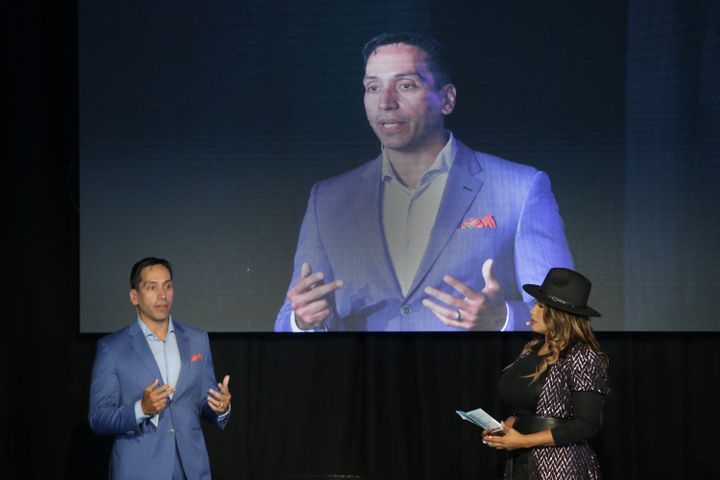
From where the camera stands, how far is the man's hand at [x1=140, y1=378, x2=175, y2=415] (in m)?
2.76

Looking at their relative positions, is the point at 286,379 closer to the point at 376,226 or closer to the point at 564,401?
the point at 376,226

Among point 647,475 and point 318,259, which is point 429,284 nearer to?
point 318,259

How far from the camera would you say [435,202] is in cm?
447

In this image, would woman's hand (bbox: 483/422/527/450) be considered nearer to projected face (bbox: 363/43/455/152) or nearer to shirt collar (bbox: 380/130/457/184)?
shirt collar (bbox: 380/130/457/184)

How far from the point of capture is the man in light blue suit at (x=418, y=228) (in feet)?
14.5

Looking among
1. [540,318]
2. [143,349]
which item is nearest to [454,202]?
[540,318]

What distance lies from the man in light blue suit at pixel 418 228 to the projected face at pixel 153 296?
1.52 meters

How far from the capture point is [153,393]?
277 cm

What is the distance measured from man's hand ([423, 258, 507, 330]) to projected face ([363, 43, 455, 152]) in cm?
76

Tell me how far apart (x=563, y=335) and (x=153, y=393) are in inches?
54.2

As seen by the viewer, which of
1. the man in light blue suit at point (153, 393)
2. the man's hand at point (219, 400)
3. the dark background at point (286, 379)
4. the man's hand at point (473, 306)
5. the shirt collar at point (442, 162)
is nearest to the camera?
the man in light blue suit at point (153, 393)

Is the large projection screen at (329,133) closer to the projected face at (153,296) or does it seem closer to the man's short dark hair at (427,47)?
the man's short dark hair at (427,47)

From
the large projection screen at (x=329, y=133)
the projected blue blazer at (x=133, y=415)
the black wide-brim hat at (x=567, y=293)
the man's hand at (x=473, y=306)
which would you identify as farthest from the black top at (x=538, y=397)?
the large projection screen at (x=329, y=133)

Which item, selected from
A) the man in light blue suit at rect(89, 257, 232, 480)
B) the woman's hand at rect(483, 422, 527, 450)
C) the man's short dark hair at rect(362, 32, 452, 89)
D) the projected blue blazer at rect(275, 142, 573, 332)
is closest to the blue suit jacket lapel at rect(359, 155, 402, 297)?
the projected blue blazer at rect(275, 142, 573, 332)
